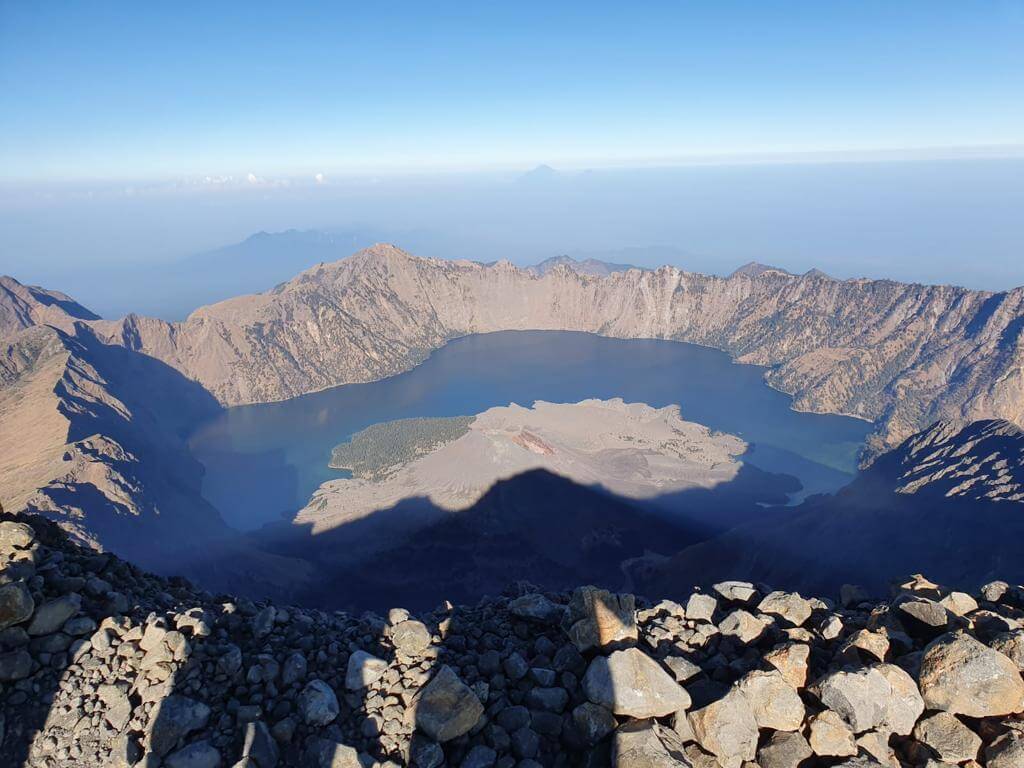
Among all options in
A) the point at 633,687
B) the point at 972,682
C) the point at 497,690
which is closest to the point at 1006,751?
the point at 972,682

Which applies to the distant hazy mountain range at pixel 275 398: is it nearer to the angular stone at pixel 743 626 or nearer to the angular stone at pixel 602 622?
the angular stone at pixel 743 626

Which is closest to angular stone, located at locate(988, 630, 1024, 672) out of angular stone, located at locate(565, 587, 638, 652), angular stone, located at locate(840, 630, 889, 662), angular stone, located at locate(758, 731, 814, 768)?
angular stone, located at locate(840, 630, 889, 662)

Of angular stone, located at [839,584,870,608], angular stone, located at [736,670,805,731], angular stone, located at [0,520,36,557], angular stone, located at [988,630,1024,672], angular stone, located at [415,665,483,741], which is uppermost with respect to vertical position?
angular stone, located at [0,520,36,557]

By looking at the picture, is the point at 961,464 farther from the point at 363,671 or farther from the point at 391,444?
the point at 391,444

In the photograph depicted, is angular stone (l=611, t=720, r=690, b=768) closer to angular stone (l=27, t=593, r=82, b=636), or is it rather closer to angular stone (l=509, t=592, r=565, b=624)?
angular stone (l=509, t=592, r=565, b=624)

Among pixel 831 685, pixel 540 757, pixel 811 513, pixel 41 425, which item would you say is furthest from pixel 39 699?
pixel 41 425
